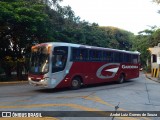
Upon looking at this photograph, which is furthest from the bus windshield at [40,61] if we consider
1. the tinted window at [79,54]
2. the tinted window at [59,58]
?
the tinted window at [79,54]

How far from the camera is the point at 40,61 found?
51.6 feet

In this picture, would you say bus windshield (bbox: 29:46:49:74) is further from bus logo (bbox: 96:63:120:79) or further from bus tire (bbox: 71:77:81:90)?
bus logo (bbox: 96:63:120:79)

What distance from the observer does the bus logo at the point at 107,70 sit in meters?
19.8

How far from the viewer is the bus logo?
19.8 meters

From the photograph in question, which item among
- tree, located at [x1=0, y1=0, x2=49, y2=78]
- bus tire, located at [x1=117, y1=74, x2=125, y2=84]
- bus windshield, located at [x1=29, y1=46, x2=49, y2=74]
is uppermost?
tree, located at [x1=0, y1=0, x2=49, y2=78]

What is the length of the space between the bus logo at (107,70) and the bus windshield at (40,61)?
515cm

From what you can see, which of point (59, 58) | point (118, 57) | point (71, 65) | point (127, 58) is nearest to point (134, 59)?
point (127, 58)

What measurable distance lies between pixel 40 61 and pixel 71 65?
207 cm

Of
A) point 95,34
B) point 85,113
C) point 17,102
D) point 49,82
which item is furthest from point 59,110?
point 95,34

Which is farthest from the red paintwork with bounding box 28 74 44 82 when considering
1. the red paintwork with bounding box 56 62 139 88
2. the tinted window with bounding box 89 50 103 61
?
the tinted window with bounding box 89 50 103 61

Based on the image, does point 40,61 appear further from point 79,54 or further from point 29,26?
point 29,26

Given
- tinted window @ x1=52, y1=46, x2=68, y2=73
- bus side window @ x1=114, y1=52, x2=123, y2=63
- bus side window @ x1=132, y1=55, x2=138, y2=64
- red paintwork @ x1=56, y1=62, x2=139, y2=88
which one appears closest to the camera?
tinted window @ x1=52, y1=46, x2=68, y2=73

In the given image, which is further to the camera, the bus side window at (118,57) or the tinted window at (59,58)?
the bus side window at (118,57)

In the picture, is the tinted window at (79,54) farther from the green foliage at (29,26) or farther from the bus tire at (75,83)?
the green foliage at (29,26)
